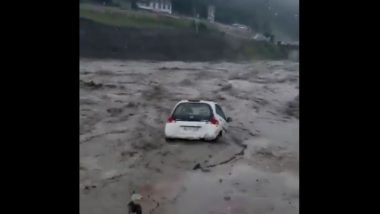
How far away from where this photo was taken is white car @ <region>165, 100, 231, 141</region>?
16125 mm

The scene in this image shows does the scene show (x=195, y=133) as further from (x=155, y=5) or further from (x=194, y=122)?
(x=155, y=5)

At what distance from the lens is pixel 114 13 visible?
54125 millimetres

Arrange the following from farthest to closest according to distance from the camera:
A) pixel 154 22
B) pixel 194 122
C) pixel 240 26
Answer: pixel 240 26 → pixel 154 22 → pixel 194 122

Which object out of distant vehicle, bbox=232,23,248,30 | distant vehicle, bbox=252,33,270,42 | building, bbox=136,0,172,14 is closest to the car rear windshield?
building, bbox=136,0,172,14

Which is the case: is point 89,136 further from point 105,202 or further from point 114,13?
point 114,13

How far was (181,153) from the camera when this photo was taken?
619 inches

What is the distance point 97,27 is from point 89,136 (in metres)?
33.4

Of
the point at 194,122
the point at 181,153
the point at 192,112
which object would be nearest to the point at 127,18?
the point at 192,112

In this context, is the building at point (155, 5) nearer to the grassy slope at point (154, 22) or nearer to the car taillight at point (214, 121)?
the grassy slope at point (154, 22)

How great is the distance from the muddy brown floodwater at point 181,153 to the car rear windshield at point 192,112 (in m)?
0.95

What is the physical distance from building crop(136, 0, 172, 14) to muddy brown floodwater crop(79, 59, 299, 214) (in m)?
25.8

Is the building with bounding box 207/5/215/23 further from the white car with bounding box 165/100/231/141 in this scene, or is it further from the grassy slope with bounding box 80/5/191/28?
the white car with bounding box 165/100/231/141

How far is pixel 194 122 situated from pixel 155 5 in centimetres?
4666
